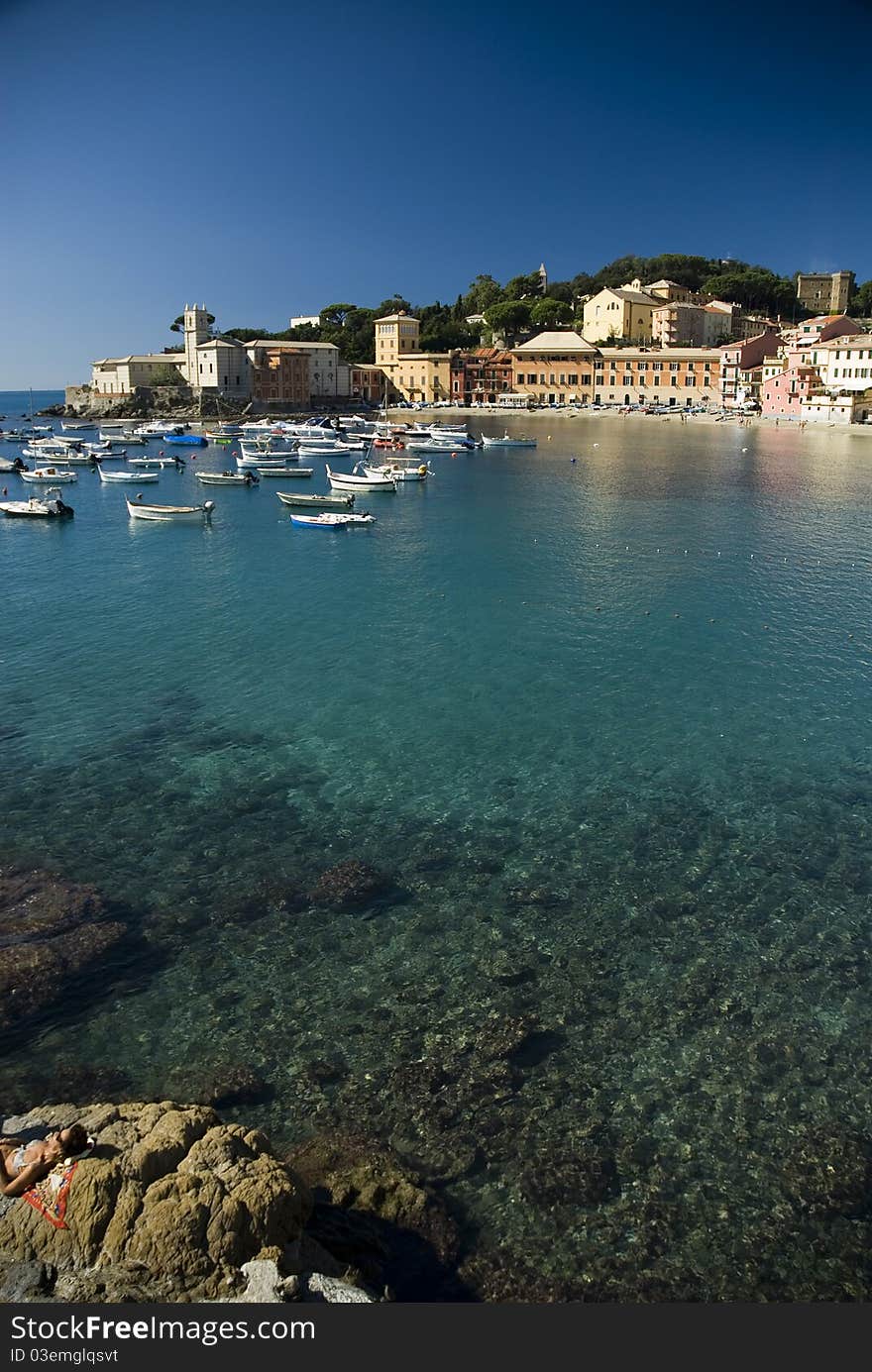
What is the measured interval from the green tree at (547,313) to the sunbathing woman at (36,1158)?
145 m

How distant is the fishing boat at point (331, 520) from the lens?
4322cm

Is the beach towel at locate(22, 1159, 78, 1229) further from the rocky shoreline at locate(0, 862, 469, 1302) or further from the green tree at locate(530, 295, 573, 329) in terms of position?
the green tree at locate(530, 295, 573, 329)

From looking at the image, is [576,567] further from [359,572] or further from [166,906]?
[166,906]

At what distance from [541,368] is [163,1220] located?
131 metres

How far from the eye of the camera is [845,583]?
30.9 meters

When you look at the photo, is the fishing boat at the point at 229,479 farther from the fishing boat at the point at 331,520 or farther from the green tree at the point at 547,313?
the green tree at the point at 547,313

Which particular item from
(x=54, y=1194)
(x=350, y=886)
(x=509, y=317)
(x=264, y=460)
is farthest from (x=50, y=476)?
(x=509, y=317)

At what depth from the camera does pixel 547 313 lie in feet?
449

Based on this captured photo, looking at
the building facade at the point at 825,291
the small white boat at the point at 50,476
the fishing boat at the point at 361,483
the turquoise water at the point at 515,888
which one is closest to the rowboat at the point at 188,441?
the small white boat at the point at 50,476

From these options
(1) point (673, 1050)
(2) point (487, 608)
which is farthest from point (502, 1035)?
(2) point (487, 608)

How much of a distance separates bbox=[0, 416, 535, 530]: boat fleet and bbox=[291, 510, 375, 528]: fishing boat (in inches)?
2.0

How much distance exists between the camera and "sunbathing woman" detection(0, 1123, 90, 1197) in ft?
20.9

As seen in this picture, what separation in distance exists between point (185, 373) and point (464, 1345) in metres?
131

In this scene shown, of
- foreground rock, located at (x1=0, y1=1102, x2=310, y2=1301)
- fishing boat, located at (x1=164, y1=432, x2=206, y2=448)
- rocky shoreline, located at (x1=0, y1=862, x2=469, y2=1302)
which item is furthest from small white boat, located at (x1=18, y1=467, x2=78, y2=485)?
foreground rock, located at (x1=0, y1=1102, x2=310, y2=1301)
